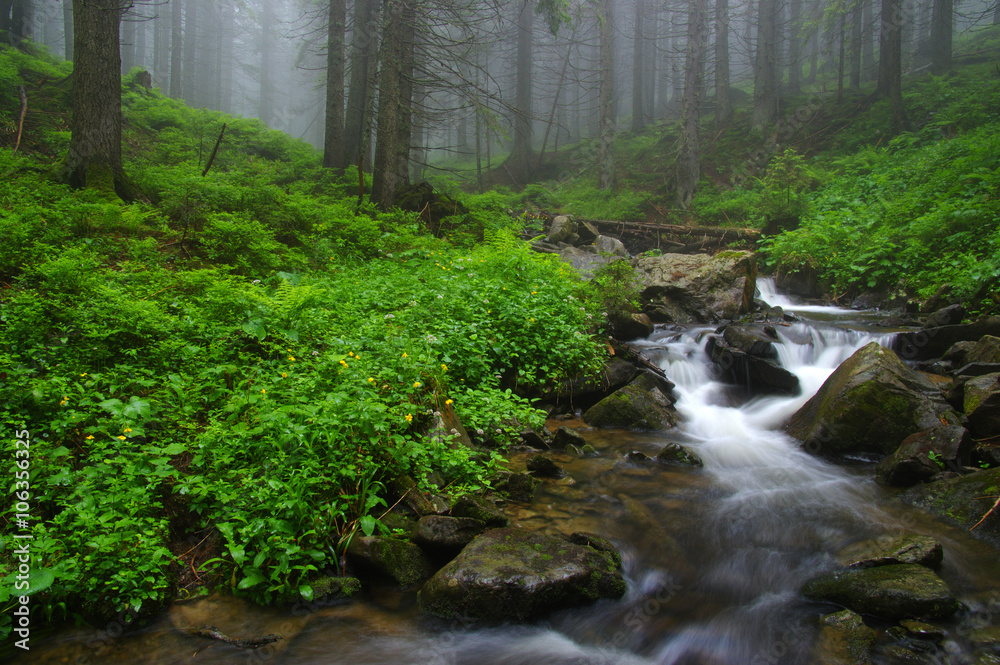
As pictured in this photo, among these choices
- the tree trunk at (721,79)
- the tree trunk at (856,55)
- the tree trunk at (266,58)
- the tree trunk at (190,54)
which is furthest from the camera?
the tree trunk at (266,58)

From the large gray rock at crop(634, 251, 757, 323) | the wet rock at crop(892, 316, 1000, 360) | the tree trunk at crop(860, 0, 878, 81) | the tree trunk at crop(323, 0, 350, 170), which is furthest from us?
the tree trunk at crop(860, 0, 878, 81)

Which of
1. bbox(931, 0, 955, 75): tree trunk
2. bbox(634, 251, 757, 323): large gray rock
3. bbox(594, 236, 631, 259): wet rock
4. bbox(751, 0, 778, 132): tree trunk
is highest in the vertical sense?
bbox(931, 0, 955, 75): tree trunk

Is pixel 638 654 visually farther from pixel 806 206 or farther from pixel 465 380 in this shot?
pixel 806 206

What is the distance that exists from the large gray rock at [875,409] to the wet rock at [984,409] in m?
0.15

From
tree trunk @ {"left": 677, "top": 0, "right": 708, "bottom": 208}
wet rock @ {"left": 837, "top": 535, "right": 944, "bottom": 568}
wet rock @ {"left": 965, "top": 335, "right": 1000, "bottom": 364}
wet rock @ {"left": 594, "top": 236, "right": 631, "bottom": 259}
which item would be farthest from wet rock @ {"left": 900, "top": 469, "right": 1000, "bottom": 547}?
tree trunk @ {"left": 677, "top": 0, "right": 708, "bottom": 208}

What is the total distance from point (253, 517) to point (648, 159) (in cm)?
2380

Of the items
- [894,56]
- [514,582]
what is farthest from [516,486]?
[894,56]

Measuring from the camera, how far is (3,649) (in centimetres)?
270

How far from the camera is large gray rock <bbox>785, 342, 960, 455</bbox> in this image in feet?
18.5

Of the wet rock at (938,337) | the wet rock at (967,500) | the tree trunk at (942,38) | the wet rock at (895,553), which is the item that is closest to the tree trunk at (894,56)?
the tree trunk at (942,38)

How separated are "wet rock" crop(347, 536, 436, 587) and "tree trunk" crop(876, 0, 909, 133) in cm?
2114

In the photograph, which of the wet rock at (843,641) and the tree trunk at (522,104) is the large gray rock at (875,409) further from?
the tree trunk at (522,104)

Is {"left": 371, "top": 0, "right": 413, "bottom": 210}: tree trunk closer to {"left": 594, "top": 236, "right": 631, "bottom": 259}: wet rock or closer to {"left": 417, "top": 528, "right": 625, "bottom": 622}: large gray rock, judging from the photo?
{"left": 594, "top": 236, "right": 631, "bottom": 259}: wet rock

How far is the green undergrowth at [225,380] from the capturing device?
10.7ft
